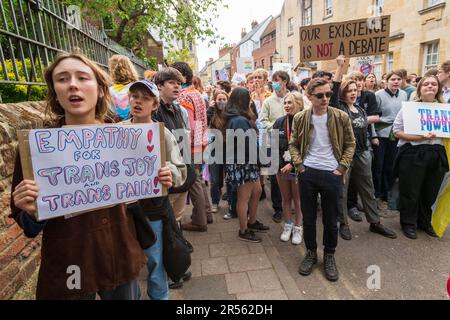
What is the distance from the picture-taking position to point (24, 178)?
1.33m

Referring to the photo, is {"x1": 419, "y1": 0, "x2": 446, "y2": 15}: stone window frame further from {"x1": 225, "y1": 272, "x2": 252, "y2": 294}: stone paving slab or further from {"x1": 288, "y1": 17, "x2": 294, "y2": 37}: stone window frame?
{"x1": 288, "y1": 17, "x2": 294, "y2": 37}: stone window frame

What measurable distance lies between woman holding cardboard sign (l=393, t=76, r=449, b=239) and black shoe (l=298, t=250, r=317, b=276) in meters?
1.58

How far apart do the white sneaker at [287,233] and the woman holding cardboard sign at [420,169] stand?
1540 mm

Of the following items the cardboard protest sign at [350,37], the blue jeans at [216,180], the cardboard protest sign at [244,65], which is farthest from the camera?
the cardboard protest sign at [244,65]

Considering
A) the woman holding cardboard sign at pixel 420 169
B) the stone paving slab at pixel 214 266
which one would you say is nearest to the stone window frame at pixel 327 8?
the woman holding cardboard sign at pixel 420 169

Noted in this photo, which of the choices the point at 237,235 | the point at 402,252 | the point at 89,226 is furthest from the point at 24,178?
the point at 402,252

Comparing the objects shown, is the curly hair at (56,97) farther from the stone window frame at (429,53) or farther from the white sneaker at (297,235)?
the stone window frame at (429,53)

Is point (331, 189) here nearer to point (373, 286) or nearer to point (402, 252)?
point (373, 286)

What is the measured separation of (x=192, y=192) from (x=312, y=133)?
1703 mm

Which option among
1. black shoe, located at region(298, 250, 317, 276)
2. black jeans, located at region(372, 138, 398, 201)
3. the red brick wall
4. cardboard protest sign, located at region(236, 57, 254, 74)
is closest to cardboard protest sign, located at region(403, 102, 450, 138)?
black jeans, located at region(372, 138, 398, 201)

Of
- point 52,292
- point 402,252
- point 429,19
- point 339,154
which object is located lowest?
point 402,252

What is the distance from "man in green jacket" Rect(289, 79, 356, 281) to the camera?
287cm

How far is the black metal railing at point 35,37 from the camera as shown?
2311mm

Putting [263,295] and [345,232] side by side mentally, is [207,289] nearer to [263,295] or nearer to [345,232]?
→ [263,295]
